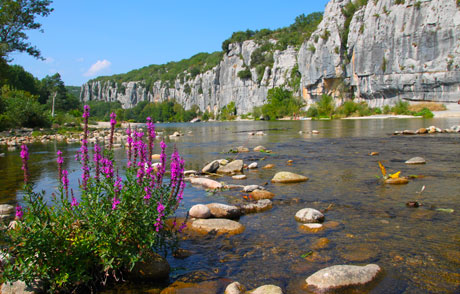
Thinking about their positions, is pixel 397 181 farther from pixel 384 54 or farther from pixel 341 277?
pixel 384 54

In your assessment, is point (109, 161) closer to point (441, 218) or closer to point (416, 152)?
point (441, 218)

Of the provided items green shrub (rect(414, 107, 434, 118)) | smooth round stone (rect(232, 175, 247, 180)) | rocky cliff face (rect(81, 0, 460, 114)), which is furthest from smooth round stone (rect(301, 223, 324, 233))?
rocky cliff face (rect(81, 0, 460, 114))

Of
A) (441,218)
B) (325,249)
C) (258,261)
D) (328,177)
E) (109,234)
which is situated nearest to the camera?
(109,234)

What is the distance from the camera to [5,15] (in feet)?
97.1

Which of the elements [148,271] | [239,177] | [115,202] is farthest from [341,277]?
[239,177]

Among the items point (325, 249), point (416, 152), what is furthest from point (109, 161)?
point (416, 152)

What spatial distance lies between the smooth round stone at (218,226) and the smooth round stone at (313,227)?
4.01 feet

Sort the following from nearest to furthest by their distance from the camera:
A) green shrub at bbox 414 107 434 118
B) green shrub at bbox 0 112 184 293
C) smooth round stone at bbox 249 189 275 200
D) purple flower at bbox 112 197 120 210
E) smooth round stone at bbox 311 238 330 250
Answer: green shrub at bbox 0 112 184 293, purple flower at bbox 112 197 120 210, smooth round stone at bbox 311 238 330 250, smooth round stone at bbox 249 189 275 200, green shrub at bbox 414 107 434 118

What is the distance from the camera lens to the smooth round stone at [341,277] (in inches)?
156

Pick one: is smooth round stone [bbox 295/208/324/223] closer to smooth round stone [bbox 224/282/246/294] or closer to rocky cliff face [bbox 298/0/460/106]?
smooth round stone [bbox 224/282/246/294]

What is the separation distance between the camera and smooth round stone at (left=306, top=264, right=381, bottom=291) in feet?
13.0

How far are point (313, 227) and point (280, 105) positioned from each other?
105343 mm

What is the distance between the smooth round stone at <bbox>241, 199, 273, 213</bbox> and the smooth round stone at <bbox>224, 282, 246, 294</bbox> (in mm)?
A: 3284

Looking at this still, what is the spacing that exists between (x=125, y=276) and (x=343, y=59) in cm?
10349
